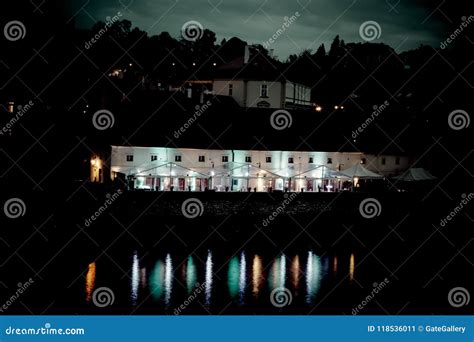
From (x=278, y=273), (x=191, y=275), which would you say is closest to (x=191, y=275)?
(x=191, y=275)

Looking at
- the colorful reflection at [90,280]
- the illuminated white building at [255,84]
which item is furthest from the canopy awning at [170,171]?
the illuminated white building at [255,84]

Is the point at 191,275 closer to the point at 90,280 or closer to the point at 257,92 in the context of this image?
the point at 90,280

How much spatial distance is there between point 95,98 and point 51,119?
679 centimetres

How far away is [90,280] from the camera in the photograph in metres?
17.5

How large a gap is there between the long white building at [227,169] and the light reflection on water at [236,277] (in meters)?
4.79

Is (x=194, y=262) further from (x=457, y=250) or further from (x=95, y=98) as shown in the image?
(x=95, y=98)

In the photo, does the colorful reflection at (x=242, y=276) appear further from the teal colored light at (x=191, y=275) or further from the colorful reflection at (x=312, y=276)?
the colorful reflection at (x=312, y=276)

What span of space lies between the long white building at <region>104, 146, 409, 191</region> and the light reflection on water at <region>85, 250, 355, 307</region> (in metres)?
4.79

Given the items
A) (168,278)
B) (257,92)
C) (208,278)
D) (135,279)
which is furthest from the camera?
(257,92)

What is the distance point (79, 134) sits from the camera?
28172 mm

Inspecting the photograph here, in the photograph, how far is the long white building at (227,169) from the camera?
2531 cm

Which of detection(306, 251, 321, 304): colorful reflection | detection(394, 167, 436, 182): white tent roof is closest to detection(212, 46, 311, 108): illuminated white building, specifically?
detection(394, 167, 436, 182): white tent roof

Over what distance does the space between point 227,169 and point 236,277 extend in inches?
330

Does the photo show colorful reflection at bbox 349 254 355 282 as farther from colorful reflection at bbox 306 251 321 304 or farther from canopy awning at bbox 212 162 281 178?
canopy awning at bbox 212 162 281 178
